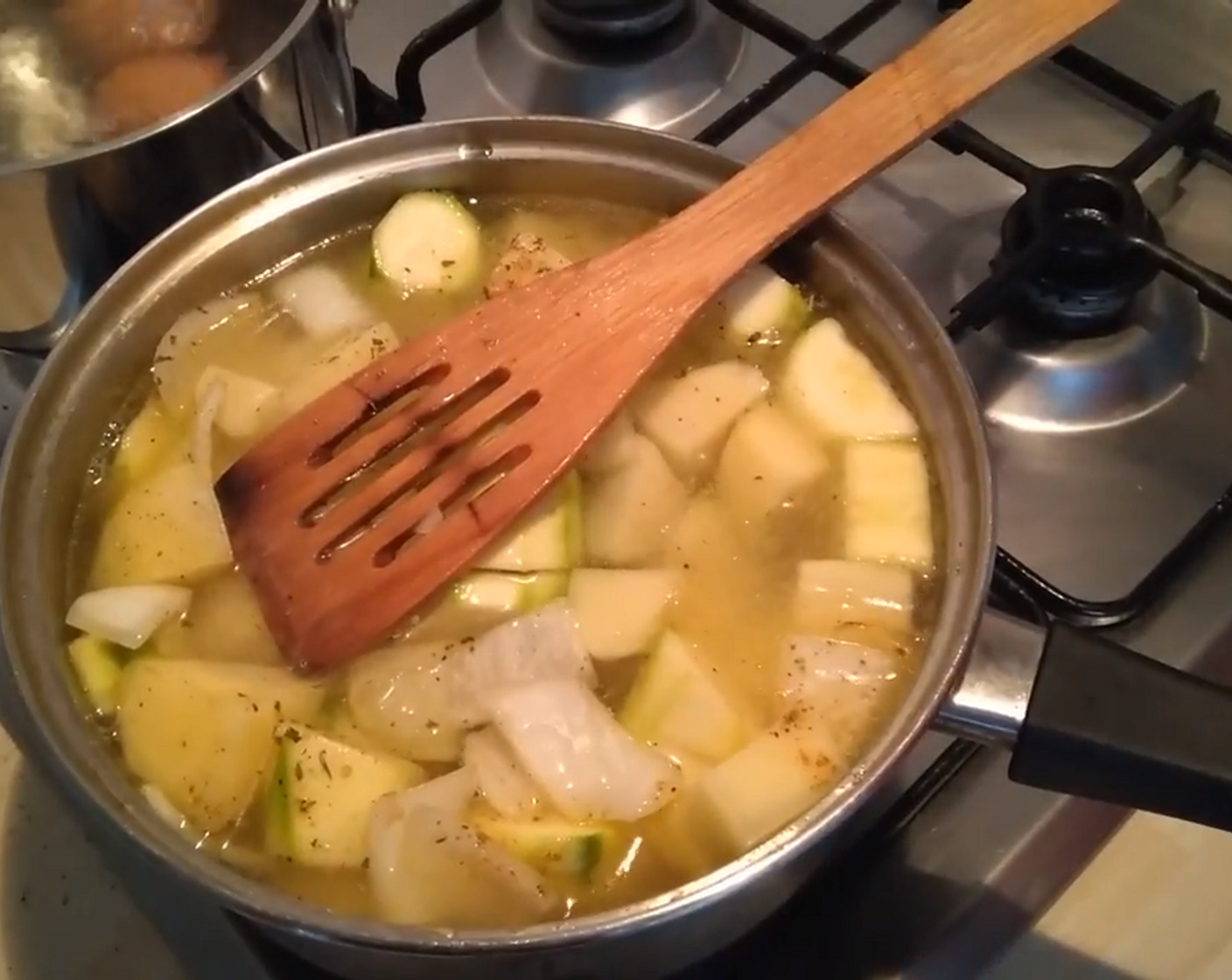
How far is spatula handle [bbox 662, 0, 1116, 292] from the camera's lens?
73cm

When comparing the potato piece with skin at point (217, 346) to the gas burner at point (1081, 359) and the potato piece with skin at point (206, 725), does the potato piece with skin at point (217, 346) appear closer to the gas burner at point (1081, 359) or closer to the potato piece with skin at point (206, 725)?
the potato piece with skin at point (206, 725)

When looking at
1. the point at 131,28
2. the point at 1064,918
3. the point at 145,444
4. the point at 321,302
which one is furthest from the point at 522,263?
the point at 1064,918

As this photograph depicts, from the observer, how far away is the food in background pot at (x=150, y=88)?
35.0 inches

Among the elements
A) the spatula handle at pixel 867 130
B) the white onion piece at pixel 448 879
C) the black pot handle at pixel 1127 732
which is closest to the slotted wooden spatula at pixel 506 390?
the spatula handle at pixel 867 130

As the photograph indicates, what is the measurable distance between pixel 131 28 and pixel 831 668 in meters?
0.63

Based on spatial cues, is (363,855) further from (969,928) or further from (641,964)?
(969,928)

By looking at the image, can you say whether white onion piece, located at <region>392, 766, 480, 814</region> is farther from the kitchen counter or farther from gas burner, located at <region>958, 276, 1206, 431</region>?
gas burner, located at <region>958, 276, 1206, 431</region>

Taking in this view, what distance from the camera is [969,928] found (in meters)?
0.68

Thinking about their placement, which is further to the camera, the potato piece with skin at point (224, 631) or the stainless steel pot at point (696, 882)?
the potato piece with skin at point (224, 631)

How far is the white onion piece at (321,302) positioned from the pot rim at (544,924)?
0.17ft

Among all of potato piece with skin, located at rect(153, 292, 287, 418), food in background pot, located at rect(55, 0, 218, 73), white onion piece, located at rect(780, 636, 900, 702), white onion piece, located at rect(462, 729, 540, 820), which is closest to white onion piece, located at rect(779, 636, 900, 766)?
white onion piece, located at rect(780, 636, 900, 702)

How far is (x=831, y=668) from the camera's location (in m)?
0.67

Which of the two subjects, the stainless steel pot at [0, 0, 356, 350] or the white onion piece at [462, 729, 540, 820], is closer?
the white onion piece at [462, 729, 540, 820]

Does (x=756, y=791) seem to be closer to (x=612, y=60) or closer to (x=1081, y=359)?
(x=1081, y=359)
